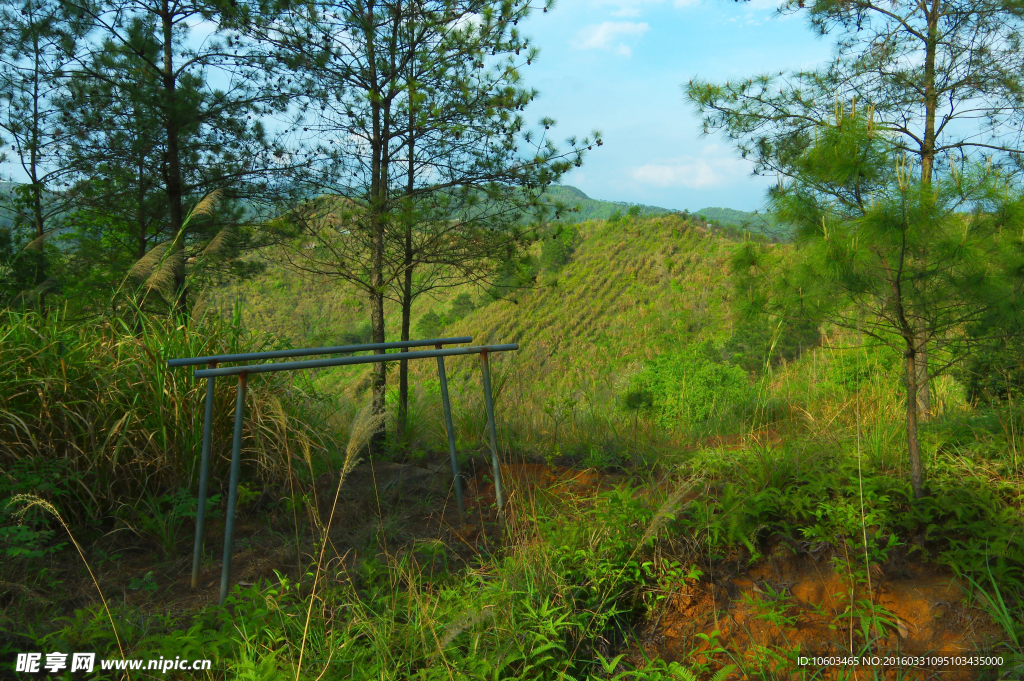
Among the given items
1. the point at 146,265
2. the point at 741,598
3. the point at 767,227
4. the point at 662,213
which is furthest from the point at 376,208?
the point at 662,213

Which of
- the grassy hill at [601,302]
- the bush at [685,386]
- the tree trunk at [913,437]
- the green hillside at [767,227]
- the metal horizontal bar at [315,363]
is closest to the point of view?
the metal horizontal bar at [315,363]

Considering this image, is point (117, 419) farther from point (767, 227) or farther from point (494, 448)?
point (767, 227)

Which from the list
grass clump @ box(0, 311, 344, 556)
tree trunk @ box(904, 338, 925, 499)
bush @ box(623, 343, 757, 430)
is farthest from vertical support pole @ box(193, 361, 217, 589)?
bush @ box(623, 343, 757, 430)

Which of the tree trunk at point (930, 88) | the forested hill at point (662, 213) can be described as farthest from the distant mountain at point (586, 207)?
the tree trunk at point (930, 88)

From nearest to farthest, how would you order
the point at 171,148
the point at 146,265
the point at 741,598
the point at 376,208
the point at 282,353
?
the point at 741,598
the point at 282,353
the point at 146,265
the point at 376,208
the point at 171,148

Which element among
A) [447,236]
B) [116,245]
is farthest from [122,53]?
[447,236]

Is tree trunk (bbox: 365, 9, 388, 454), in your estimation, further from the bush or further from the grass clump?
the bush

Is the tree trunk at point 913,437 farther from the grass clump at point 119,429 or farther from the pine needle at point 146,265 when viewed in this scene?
the pine needle at point 146,265

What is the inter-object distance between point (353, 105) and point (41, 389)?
3563mm

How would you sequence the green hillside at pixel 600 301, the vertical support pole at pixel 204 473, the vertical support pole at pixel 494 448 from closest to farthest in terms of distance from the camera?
the vertical support pole at pixel 204 473, the vertical support pole at pixel 494 448, the green hillside at pixel 600 301

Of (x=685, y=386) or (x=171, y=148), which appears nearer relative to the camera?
(x=171, y=148)

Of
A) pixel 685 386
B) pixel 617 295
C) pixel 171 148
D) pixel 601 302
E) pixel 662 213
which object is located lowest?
pixel 685 386

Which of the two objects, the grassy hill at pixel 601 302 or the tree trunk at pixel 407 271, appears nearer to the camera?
the tree trunk at pixel 407 271

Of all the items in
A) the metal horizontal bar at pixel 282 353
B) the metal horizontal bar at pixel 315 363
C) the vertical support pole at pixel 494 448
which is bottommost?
the vertical support pole at pixel 494 448
